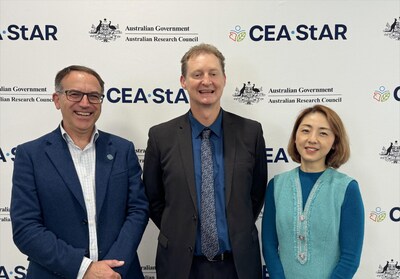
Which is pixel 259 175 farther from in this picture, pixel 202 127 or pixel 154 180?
pixel 154 180

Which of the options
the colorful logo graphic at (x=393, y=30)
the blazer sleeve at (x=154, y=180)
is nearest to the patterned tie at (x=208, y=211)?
the blazer sleeve at (x=154, y=180)

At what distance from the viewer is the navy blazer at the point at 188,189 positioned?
1.82 m

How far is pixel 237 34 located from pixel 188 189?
50.6 inches

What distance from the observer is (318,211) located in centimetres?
174

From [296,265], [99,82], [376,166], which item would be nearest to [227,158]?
[296,265]

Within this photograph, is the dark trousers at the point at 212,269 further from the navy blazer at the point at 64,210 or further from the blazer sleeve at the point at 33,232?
the blazer sleeve at the point at 33,232

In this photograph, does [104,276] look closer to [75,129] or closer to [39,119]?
[75,129]

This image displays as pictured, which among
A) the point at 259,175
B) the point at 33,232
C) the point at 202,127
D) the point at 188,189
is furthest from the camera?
the point at 259,175

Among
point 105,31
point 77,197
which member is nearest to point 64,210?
point 77,197

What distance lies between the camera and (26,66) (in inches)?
103

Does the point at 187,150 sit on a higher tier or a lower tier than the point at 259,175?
higher

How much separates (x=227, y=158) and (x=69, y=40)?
1516mm

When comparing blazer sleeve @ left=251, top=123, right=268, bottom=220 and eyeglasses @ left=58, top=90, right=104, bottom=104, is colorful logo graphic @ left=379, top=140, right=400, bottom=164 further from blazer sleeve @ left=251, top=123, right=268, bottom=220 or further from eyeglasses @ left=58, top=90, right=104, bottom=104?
eyeglasses @ left=58, top=90, right=104, bottom=104

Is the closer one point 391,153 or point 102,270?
point 102,270
